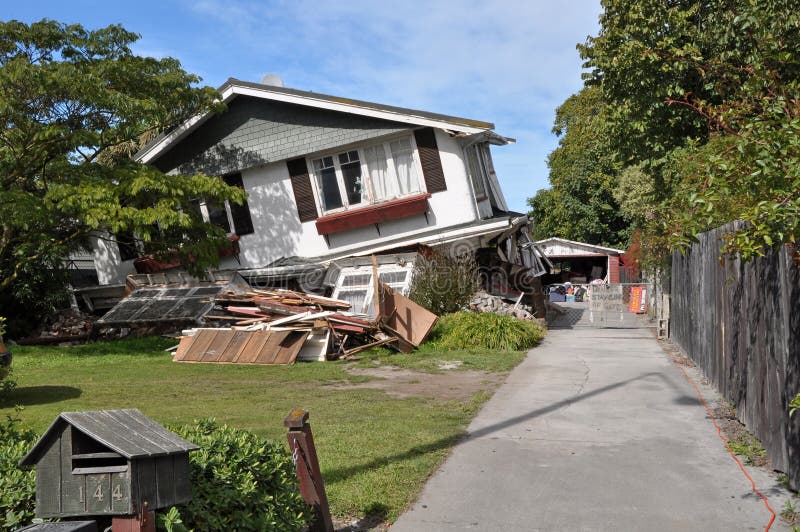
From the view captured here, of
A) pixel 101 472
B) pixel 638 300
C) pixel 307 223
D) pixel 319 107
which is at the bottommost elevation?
pixel 638 300

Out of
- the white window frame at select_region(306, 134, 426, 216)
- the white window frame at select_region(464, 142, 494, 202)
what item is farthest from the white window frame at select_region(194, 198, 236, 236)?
the white window frame at select_region(464, 142, 494, 202)

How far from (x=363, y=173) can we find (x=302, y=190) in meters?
1.88

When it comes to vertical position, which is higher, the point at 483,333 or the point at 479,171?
the point at 479,171

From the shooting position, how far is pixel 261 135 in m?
21.1

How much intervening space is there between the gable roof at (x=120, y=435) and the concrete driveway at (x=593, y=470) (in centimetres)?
244

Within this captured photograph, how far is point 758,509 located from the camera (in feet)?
19.5

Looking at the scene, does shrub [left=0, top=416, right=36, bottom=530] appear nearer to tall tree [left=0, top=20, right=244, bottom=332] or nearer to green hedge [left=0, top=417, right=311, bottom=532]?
green hedge [left=0, top=417, right=311, bottom=532]

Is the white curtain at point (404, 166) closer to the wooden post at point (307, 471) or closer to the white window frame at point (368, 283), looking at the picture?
the white window frame at point (368, 283)

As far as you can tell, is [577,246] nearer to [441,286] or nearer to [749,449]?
[441,286]

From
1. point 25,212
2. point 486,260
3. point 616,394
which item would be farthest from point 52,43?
point 616,394

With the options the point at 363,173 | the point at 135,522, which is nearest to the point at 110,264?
the point at 363,173

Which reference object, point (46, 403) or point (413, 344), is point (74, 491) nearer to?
point (46, 403)

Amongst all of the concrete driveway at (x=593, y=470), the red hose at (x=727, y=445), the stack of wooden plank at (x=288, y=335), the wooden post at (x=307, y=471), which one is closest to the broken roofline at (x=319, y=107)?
the stack of wooden plank at (x=288, y=335)

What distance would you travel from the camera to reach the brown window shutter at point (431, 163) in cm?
1967
